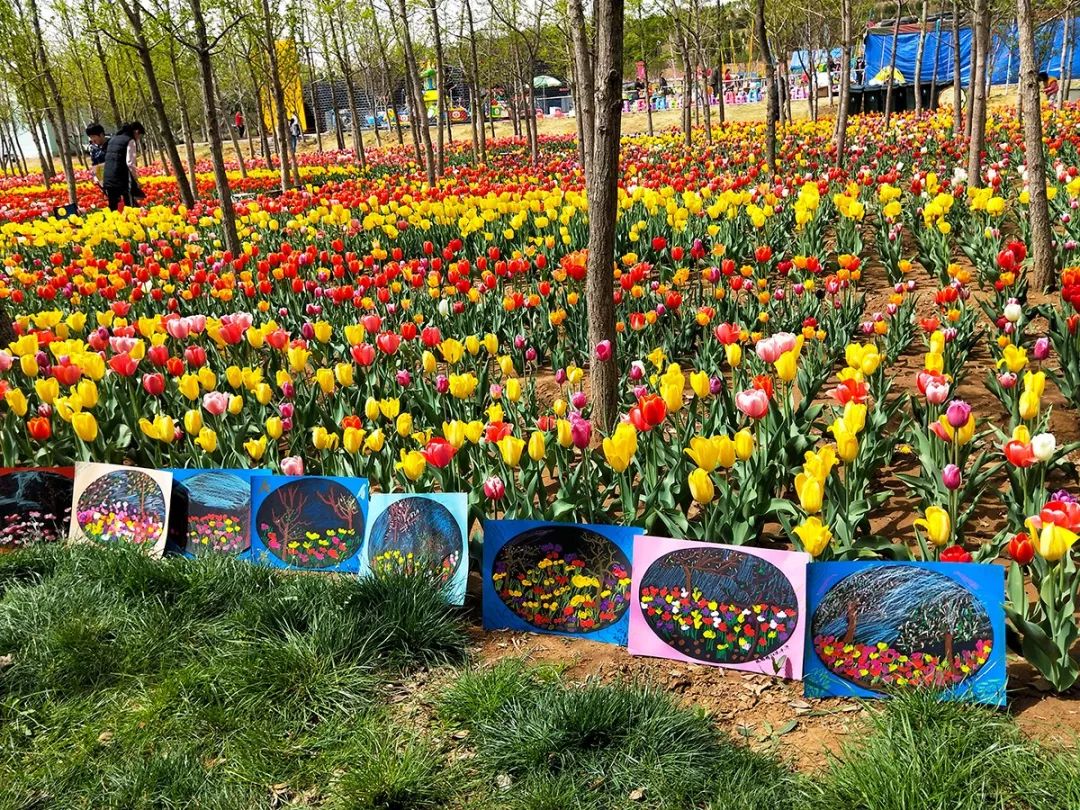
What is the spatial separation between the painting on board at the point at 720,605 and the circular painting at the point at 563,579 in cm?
11

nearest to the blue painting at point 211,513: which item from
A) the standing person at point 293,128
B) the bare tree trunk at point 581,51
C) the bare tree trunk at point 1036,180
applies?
the bare tree trunk at point 581,51

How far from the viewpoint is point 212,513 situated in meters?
3.38

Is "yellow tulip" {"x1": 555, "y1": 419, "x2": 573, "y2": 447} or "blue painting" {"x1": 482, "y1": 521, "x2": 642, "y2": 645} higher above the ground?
"yellow tulip" {"x1": 555, "y1": 419, "x2": 573, "y2": 447}

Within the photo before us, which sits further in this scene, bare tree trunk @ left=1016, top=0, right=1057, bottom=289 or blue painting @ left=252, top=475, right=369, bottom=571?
bare tree trunk @ left=1016, top=0, right=1057, bottom=289

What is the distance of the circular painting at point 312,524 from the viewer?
3174mm

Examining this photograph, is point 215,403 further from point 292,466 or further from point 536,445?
point 536,445

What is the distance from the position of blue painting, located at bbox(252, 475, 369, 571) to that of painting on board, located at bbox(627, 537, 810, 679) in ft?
3.47

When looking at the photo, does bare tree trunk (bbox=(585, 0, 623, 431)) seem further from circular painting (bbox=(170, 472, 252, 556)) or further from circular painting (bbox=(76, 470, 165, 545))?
circular painting (bbox=(76, 470, 165, 545))

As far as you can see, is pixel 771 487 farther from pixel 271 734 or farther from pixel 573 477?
pixel 271 734

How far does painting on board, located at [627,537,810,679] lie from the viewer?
96.0 inches

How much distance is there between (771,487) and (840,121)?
8.52 meters

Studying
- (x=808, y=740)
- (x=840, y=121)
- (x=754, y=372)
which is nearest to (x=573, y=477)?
(x=808, y=740)

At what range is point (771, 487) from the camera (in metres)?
3.10

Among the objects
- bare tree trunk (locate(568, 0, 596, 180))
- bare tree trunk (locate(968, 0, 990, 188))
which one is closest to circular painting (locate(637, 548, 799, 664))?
bare tree trunk (locate(568, 0, 596, 180))
